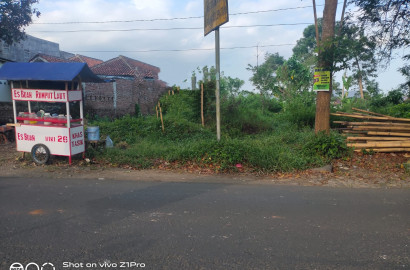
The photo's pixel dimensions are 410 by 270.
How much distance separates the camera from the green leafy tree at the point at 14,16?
46.2ft

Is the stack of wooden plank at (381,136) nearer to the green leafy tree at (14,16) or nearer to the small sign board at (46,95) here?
the small sign board at (46,95)

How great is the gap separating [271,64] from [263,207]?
2778 cm

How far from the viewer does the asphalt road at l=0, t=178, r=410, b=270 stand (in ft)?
10.4

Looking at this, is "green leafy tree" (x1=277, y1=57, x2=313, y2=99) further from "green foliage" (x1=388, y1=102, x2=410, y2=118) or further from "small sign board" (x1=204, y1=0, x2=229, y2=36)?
"small sign board" (x1=204, y1=0, x2=229, y2=36)

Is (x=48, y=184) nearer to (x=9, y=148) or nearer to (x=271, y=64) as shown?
(x=9, y=148)

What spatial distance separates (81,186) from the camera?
5.96m

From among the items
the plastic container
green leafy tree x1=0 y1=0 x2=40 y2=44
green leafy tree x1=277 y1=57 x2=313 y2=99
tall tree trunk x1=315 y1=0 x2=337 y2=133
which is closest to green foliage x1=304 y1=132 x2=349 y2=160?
tall tree trunk x1=315 y1=0 x2=337 y2=133

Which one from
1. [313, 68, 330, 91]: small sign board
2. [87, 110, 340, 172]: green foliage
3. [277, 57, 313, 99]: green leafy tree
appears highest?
[277, 57, 313, 99]: green leafy tree

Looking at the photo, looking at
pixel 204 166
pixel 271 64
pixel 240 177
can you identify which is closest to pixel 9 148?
pixel 204 166

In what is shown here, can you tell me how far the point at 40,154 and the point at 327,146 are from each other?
740cm

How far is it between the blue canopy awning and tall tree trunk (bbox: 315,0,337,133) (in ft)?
20.4

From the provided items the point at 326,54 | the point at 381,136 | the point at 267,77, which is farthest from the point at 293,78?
the point at 326,54

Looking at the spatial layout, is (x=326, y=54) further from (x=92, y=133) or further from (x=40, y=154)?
(x=40, y=154)

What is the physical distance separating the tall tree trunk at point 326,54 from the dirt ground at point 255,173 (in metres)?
1.37
